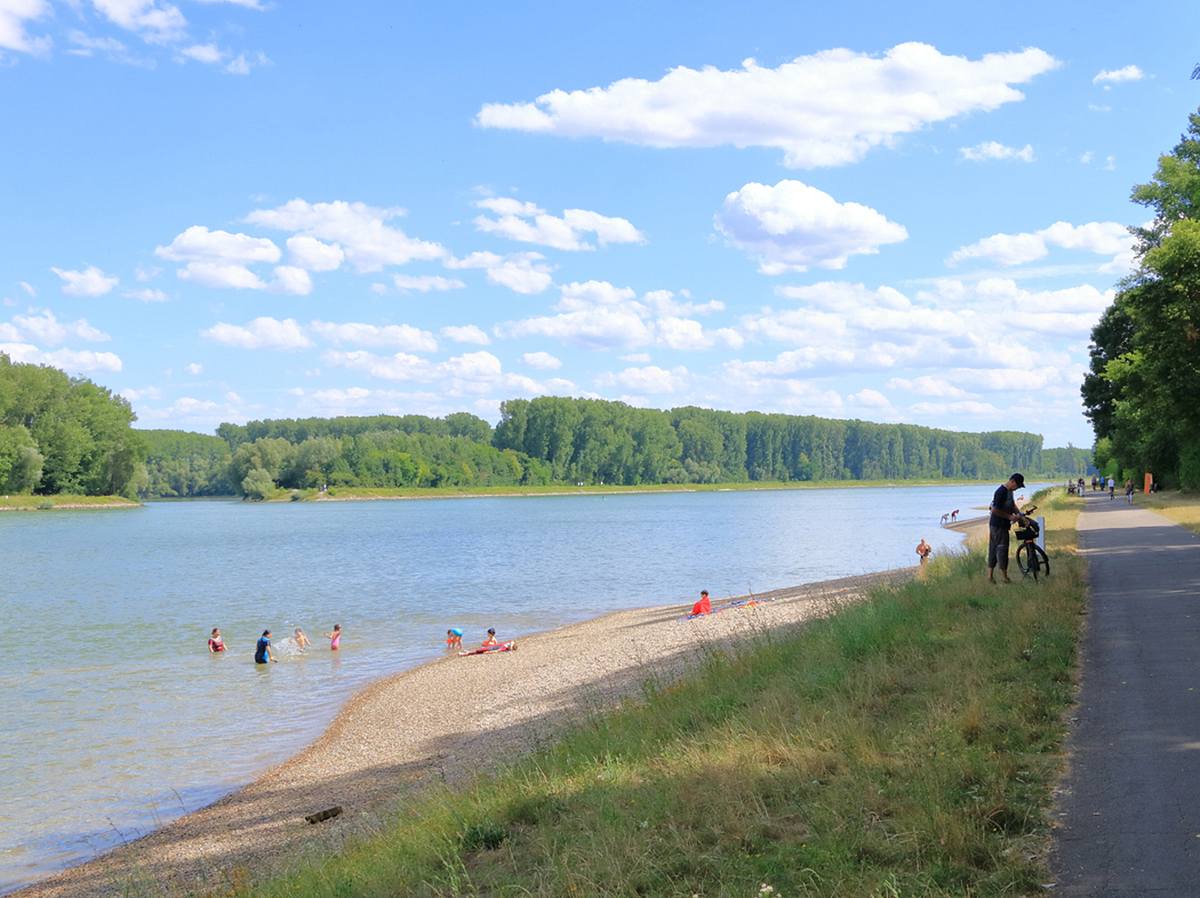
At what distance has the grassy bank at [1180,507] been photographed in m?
32.8

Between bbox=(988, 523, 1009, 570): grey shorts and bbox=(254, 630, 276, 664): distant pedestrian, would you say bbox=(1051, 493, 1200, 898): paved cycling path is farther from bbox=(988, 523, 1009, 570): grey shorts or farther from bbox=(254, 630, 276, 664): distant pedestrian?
bbox=(254, 630, 276, 664): distant pedestrian

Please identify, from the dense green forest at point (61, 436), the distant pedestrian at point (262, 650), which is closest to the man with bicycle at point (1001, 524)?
the distant pedestrian at point (262, 650)

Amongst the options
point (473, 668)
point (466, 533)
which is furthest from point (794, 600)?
point (466, 533)

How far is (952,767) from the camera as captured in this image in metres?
6.77

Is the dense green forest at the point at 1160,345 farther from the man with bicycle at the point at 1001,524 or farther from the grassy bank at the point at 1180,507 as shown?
the man with bicycle at the point at 1001,524

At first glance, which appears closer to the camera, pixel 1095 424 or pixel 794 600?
pixel 794 600

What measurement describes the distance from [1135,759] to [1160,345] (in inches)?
1019

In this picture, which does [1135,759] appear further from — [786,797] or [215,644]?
[215,644]

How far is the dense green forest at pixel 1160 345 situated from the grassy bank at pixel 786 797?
A: 19958 millimetres

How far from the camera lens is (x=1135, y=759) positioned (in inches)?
280

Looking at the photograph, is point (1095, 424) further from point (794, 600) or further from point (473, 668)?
point (473, 668)

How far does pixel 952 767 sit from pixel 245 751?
13257 mm

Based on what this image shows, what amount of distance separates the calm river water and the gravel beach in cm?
87

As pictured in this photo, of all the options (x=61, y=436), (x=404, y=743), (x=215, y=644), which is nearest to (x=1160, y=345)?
(x=404, y=743)
